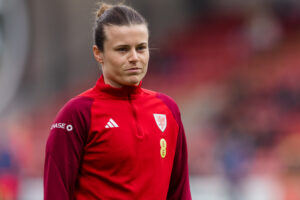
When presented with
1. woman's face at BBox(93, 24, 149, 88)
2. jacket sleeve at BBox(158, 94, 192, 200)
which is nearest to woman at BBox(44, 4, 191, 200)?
woman's face at BBox(93, 24, 149, 88)

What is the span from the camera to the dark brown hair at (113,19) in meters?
2.64

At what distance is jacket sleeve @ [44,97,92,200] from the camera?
257 cm

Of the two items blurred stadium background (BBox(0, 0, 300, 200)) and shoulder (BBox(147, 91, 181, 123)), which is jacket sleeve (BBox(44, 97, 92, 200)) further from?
blurred stadium background (BBox(0, 0, 300, 200))

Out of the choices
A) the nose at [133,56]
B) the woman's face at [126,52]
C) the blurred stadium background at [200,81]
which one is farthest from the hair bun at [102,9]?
the blurred stadium background at [200,81]

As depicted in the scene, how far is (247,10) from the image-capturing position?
1512cm

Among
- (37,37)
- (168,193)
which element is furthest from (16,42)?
(168,193)

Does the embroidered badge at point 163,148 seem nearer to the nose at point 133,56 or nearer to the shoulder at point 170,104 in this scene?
the shoulder at point 170,104

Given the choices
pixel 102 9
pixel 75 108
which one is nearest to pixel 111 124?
pixel 75 108

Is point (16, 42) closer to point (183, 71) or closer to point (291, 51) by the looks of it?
point (183, 71)

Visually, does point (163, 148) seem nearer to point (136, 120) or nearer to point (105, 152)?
point (136, 120)

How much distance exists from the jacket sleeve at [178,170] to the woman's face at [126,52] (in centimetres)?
27

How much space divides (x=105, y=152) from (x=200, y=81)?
12.1 metres

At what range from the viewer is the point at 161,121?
2.74 metres

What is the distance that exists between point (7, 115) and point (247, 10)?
635 cm
